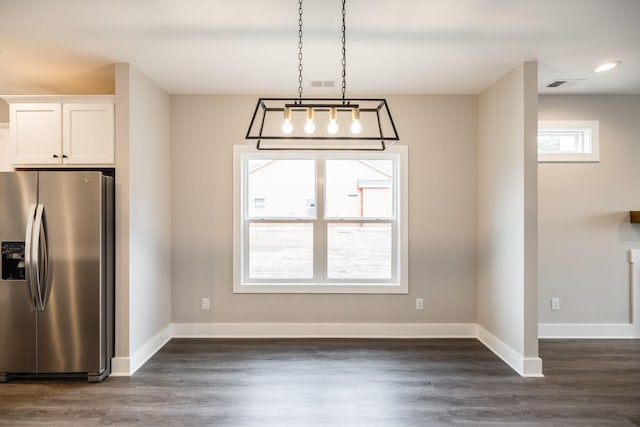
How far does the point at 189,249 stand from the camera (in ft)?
15.2

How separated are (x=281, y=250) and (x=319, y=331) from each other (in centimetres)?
102

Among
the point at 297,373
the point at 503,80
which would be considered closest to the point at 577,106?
the point at 503,80

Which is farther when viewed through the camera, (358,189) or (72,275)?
(358,189)

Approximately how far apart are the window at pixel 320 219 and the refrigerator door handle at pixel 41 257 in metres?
1.93

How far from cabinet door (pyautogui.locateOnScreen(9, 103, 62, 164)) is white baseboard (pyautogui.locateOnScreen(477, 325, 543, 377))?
4.42m

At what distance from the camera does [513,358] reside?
3.74 meters

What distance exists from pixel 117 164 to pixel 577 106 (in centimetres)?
486

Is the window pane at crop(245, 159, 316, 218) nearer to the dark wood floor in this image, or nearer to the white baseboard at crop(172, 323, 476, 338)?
the white baseboard at crop(172, 323, 476, 338)

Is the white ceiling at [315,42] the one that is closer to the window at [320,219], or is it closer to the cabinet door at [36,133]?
the cabinet door at [36,133]

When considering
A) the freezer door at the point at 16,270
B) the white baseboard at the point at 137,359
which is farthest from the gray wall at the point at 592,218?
the freezer door at the point at 16,270

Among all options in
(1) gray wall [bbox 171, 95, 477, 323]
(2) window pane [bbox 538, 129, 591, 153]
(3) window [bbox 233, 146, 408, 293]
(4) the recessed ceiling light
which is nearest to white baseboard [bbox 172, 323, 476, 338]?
(1) gray wall [bbox 171, 95, 477, 323]

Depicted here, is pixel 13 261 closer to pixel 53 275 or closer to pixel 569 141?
pixel 53 275

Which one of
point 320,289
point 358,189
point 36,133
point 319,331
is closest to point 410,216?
point 358,189

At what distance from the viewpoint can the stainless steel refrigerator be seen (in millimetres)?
3330
